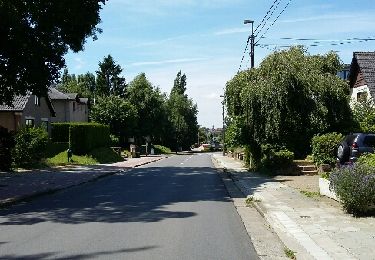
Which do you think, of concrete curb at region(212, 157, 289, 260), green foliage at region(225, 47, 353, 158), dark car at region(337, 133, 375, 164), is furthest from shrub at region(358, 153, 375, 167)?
green foliage at region(225, 47, 353, 158)

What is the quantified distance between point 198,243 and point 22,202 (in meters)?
8.32

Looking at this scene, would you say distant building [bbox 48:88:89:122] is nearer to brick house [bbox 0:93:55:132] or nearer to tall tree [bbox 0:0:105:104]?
brick house [bbox 0:93:55:132]

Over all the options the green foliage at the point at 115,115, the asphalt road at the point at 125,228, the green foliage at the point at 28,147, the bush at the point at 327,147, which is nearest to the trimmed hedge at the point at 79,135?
the green foliage at the point at 28,147

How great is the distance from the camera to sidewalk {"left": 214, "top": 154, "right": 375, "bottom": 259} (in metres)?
7.35

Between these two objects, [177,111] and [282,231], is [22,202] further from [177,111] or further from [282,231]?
[177,111]

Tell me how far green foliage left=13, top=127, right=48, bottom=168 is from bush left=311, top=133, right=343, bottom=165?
1698 cm

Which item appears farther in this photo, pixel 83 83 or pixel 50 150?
pixel 83 83

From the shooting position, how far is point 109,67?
102 metres

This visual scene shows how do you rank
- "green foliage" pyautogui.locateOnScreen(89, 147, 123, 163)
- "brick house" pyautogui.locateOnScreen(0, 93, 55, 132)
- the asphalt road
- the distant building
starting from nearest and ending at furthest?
the asphalt road → "brick house" pyautogui.locateOnScreen(0, 93, 55, 132) → "green foliage" pyautogui.locateOnScreen(89, 147, 123, 163) → the distant building

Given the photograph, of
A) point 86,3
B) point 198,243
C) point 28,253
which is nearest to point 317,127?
point 86,3

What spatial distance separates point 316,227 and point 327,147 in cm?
1327

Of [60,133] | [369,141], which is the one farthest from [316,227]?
[60,133]

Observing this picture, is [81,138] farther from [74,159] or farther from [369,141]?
[369,141]

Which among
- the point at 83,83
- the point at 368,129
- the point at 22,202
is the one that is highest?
the point at 83,83
